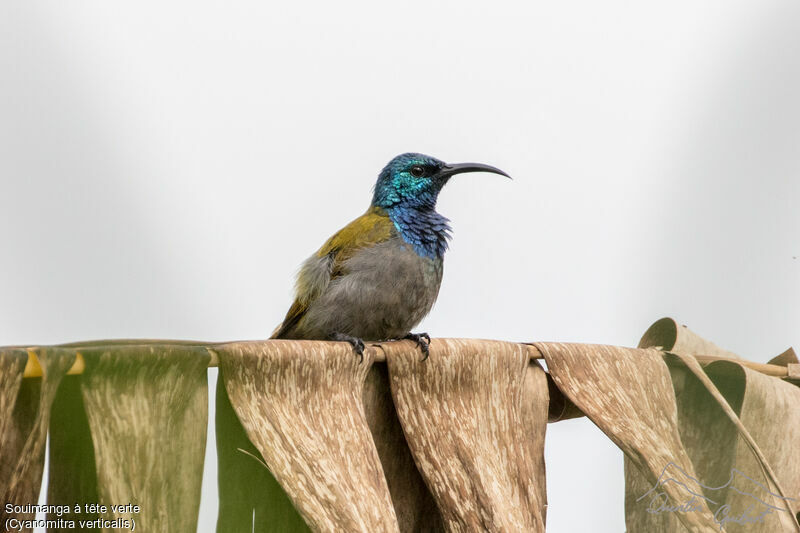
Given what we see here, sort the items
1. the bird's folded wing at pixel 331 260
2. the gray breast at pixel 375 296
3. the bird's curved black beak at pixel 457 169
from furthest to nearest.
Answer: the bird's curved black beak at pixel 457 169
the bird's folded wing at pixel 331 260
the gray breast at pixel 375 296

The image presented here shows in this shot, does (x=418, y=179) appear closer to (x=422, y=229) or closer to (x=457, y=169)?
(x=457, y=169)

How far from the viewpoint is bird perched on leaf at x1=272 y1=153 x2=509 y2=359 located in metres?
3.03

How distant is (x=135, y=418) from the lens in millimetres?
1375

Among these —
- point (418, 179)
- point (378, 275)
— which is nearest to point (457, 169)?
point (418, 179)

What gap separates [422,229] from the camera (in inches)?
126

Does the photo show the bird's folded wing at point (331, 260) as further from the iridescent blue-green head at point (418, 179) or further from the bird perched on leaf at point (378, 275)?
the iridescent blue-green head at point (418, 179)

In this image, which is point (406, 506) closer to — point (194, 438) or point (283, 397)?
point (283, 397)

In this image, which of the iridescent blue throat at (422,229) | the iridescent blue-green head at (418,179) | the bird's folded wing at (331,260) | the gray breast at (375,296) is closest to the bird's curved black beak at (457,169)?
the iridescent blue-green head at (418,179)

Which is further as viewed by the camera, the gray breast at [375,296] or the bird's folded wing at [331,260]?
the bird's folded wing at [331,260]

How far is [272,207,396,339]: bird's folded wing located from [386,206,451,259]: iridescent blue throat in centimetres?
4

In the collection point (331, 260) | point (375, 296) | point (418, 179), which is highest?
point (418, 179)

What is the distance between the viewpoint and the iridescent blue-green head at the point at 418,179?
11.0 feet

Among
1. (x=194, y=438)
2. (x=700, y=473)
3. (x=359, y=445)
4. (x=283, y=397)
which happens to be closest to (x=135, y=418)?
Result: (x=194, y=438)

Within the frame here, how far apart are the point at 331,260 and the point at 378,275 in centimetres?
24
